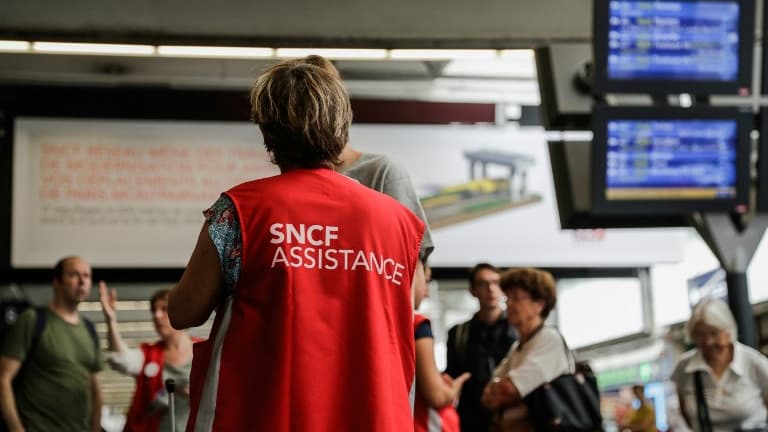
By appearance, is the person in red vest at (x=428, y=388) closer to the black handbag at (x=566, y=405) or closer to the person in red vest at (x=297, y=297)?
the black handbag at (x=566, y=405)

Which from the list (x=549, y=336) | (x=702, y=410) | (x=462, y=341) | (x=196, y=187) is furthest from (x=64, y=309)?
(x=196, y=187)

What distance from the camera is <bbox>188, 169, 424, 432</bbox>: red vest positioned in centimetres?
232

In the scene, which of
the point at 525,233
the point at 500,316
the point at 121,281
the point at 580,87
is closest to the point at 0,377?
the point at 500,316

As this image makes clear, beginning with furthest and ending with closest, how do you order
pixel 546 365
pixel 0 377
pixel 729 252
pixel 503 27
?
1. pixel 503 27
2. pixel 729 252
3. pixel 0 377
4. pixel 546 365

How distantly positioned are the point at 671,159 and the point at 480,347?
1.55 meters

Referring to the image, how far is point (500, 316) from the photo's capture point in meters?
7.12

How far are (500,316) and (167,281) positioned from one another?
202 inches

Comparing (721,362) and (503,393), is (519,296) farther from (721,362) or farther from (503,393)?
(721,362)

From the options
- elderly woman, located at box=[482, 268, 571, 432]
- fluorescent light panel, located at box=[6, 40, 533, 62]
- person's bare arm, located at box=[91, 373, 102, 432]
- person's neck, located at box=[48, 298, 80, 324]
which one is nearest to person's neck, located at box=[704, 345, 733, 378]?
elderly woman, located at box=[482, 268, 571, 432]

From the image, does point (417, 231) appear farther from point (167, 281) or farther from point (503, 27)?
point (167, 281)

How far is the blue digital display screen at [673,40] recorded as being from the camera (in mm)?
7152

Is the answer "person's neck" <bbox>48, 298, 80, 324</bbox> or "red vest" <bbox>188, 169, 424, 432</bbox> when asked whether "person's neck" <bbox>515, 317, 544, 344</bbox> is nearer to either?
"person's neck" <bbox>48, 298, 80, 324</bbox>

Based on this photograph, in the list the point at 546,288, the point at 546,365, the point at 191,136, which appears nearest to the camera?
the point at 546,365

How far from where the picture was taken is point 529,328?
543 cm
